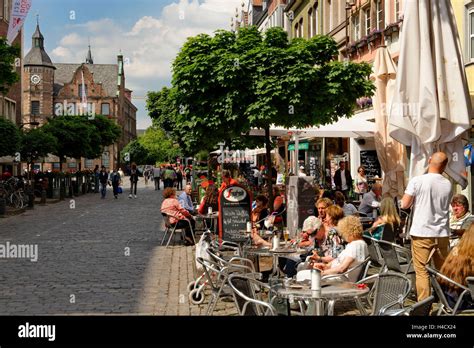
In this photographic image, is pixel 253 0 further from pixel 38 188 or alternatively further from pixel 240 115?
pixel 240 115

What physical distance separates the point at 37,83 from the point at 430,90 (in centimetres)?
6802

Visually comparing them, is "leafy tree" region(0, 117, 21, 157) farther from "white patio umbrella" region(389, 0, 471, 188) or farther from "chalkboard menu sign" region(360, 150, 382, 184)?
"white patio umbrella" region(389, 0, 471, 188)

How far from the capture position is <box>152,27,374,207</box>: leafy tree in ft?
40.1

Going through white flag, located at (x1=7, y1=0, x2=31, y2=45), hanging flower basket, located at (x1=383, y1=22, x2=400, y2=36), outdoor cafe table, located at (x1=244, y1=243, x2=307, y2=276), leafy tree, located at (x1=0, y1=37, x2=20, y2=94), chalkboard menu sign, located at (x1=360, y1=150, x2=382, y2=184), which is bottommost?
outdoor cafe table, located at (x1=244, y1=243, x2=307, y2=276)

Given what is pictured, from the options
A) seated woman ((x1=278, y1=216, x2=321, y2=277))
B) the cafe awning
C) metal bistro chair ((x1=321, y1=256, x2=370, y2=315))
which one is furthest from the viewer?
the cafe awning

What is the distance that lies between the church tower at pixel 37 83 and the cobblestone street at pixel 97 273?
34.1 metres

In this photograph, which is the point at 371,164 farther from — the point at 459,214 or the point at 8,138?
the point at 8,138

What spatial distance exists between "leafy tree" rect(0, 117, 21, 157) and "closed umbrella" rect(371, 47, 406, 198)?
60.8 ft

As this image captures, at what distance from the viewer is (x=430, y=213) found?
670 cm

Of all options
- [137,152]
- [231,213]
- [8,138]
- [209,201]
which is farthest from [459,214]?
[137,152]

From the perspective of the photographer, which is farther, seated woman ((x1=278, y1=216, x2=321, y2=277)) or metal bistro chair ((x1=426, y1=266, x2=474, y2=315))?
seated woman ((x1=278, y1=216, x2=321, y2=277))

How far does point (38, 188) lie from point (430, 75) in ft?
93.4

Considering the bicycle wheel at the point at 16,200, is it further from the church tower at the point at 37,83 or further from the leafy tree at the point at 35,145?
the church tower at the point at 37,83

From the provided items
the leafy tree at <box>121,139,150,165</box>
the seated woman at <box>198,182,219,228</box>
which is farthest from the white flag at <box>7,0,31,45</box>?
the leafy tree at <box>121,139,150,165</box>
